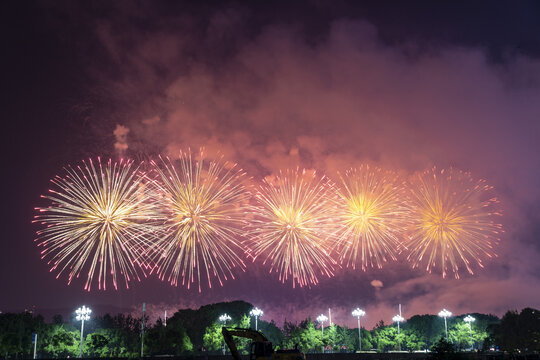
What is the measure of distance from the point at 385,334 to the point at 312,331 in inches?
930

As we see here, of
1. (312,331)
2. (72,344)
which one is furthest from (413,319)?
(72,344)

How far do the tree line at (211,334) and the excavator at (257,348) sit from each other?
3772cm

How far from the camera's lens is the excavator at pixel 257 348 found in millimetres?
36906

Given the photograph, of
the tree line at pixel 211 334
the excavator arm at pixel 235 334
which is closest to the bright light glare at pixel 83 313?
the tree line at pixel 211 334

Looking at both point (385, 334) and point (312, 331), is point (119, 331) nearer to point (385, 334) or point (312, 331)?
point (312, 331)

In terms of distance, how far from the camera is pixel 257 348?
121 ft

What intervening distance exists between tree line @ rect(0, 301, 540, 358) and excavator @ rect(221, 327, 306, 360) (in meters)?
37.7

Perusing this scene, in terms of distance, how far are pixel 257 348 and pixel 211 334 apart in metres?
76.9

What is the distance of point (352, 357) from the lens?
73.1 metres

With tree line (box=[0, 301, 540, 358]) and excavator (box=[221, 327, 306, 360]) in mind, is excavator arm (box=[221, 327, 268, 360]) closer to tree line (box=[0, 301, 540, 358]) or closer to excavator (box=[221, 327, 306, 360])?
excavator (box=[221, 327, 306, 360])

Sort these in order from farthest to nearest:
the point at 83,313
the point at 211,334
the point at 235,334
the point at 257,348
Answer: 1. the point at 211,334
2. the point at 83,313
3. the point at 235,334
4. the point at 257,348

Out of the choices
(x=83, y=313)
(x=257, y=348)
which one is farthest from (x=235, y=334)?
(x=83, y=313)

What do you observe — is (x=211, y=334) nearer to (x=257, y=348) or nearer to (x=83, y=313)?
(x=83, y=313)

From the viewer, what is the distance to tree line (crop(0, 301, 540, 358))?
96188 millimetres
